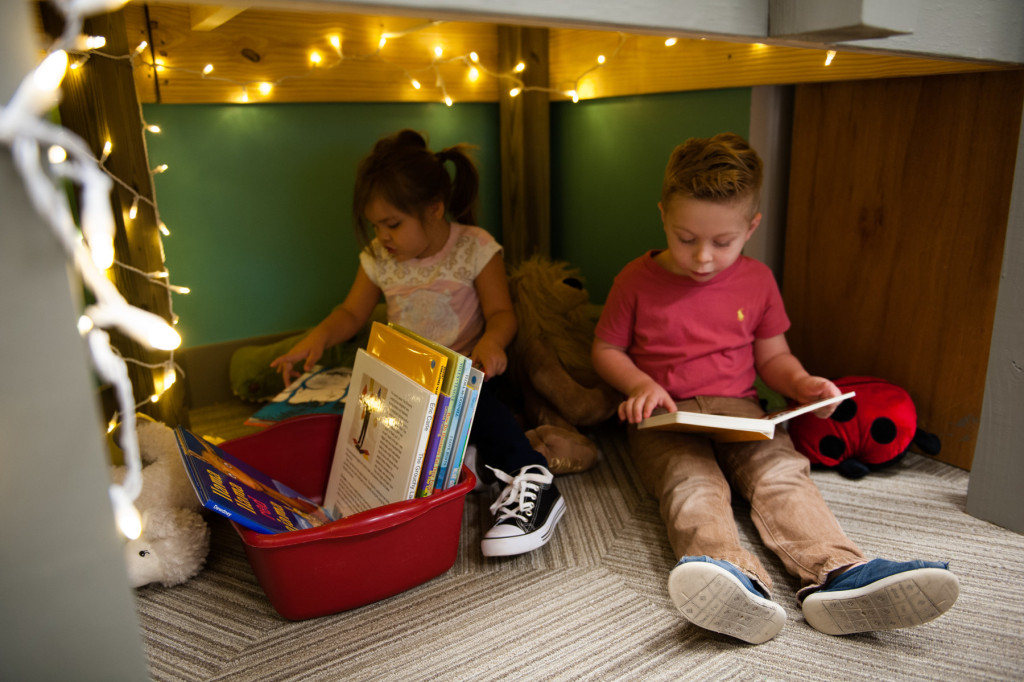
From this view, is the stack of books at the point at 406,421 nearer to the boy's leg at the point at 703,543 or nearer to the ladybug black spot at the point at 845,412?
the boy's leg at the point at 703,543

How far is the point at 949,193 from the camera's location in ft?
3.58

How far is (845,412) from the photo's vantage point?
1.13m

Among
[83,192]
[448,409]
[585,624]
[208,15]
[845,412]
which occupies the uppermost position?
[208,15]

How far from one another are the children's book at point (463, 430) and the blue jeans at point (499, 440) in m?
0.17

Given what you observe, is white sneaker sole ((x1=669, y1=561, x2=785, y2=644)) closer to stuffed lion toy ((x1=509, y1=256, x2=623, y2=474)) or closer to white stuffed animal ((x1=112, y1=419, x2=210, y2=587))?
stuffed lion toy ((x1=509, y1=256, x2=623, y2=474))

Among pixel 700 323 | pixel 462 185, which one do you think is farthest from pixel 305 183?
pixel 700 323

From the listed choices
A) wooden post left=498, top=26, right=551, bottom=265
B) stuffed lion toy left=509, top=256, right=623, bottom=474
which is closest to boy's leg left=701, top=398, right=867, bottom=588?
stuffed lion toy left=509, top=256, right=623, bottom=474

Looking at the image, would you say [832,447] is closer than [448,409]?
No

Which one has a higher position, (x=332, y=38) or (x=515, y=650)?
(x=332, y=38)

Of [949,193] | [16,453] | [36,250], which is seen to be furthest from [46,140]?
[949,193]

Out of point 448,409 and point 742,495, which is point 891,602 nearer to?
point 742,495

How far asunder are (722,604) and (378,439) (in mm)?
473

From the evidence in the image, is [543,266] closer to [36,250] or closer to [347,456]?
[347,456]

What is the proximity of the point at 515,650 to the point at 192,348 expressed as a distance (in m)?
1.04
